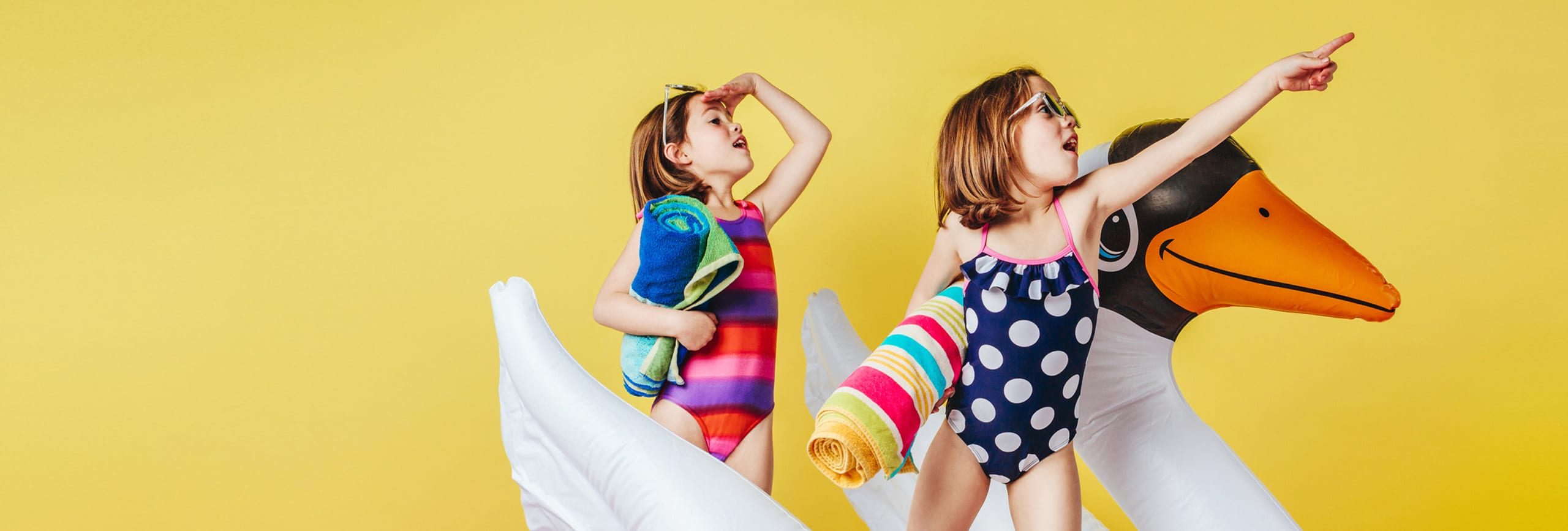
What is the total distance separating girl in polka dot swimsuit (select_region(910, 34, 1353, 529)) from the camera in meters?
1.01

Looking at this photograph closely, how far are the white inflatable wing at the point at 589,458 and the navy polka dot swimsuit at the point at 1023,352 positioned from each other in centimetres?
21

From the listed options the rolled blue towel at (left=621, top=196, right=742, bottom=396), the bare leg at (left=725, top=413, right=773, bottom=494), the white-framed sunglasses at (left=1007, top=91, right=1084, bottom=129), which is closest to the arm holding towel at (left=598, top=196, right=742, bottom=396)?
the rolled blue towel at (left=621, top=196, right=742, bottom=396)

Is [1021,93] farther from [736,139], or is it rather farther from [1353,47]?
[1353,47]

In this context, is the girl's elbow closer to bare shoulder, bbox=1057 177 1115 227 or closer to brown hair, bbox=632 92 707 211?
brown hair, bbox=632 92 707 211

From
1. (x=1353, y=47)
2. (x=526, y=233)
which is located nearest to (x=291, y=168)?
(x=526, y=233)

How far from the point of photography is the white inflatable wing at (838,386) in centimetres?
146

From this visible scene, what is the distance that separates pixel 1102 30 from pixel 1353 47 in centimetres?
40

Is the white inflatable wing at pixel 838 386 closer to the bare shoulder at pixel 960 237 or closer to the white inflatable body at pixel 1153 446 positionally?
the white inflatable body at pixel 1153 446

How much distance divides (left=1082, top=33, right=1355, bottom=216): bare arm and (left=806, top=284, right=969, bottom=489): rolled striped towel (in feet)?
0.61

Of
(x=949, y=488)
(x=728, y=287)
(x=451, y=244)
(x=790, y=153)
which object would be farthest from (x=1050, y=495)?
(x=451, y=244)

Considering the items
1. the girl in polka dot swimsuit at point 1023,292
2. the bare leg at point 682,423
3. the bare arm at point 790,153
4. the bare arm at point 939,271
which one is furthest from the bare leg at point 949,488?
Result: the bare arm at point 790,153

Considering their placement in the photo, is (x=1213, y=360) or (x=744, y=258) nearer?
(x=744, y=258)

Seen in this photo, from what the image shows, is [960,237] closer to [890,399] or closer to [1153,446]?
[890,399]

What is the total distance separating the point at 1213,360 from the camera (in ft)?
6.33
